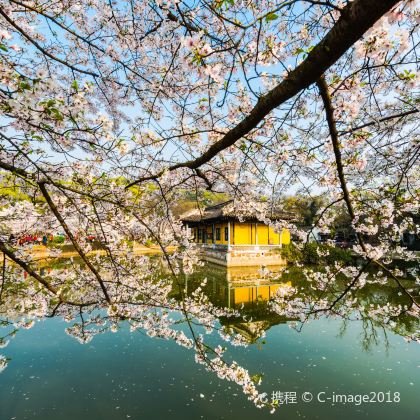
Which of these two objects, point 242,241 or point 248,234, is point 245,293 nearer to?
point 242,241

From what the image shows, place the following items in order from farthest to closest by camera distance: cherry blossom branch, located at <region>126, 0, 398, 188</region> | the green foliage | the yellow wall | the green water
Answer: the yellow wall
the green foliage
the green water
cherry blossom branch, located at <region>126, 0, 398, 188</region>

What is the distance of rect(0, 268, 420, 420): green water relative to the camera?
14.3 feet

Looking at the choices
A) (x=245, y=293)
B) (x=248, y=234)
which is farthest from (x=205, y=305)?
(x=248, y=234)

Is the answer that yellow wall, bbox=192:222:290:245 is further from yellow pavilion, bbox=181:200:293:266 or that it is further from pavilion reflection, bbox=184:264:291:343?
pavilion reflection, bbox=184:264:291:343

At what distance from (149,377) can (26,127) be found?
4.89 m

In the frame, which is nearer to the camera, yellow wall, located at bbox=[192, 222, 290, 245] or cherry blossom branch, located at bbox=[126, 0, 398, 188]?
cherry blossom branch, located at bbox=[126, 0, 398, 188]

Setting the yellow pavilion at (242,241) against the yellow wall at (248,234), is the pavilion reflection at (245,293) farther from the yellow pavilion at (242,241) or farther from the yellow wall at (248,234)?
the yellow wall at (248,234)

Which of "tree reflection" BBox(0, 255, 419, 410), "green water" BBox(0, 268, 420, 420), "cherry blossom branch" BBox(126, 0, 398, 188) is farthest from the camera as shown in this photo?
"green water" BBox(0, 268, 420, 420)

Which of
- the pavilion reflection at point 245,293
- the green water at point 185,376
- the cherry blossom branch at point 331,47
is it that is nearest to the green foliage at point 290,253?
the pavilion reflection at point 245,293

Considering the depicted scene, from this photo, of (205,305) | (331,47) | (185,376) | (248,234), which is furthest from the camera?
(248,234)

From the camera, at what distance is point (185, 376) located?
5.24 metres

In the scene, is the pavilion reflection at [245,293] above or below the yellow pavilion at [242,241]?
below

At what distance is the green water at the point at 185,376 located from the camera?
4.36 metres

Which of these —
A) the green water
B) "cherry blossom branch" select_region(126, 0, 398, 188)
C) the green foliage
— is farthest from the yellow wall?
"cherry blossom branch" select_region(126, 0, 398, 188)
